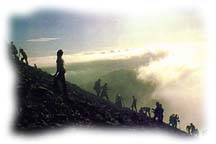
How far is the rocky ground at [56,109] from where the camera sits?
9.77 ft

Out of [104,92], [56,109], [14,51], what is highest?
[14,51]

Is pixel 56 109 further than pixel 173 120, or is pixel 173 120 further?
pixel 173 120

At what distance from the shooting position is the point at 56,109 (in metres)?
3.03

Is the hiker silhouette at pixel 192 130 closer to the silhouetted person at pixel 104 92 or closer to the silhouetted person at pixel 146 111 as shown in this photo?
the silhouetted person at pixel 146 111

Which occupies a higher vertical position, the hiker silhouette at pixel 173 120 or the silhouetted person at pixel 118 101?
the silhouetted person at pixel 118 101

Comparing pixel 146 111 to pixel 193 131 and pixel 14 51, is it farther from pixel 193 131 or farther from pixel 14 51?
pixel 14 51

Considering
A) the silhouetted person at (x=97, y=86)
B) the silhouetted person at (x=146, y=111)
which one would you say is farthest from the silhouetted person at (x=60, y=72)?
the silhouetted person at (x=146, y=111)

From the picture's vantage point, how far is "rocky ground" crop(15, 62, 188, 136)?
298cm

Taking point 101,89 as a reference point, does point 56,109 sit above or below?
below

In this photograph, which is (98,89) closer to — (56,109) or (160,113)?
(56,109)

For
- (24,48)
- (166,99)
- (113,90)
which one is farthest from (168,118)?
(24,48)

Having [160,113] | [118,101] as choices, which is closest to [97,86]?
[118,101]

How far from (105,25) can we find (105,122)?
44 cm

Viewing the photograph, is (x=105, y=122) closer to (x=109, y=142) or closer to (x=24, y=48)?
(x=109, y=142)
